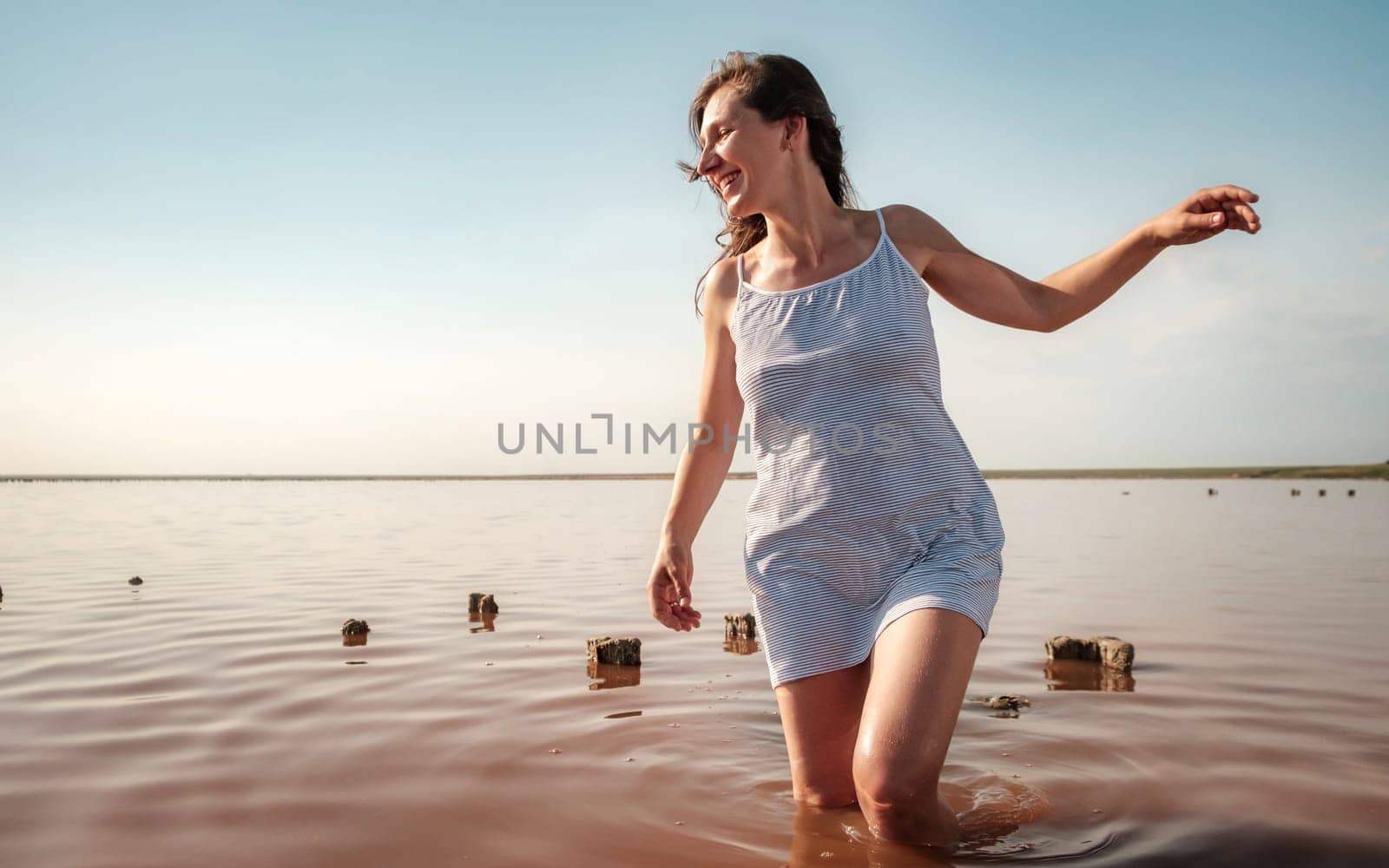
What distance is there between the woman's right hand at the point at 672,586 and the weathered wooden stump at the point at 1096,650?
11.9ft

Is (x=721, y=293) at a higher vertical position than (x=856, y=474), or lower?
higher

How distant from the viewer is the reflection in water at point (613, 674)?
5.81m

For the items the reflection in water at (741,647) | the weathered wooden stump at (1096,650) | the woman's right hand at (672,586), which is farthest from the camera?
the reflection in water at (741,647)

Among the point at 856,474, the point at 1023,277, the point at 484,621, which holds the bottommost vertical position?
the point at 484,621

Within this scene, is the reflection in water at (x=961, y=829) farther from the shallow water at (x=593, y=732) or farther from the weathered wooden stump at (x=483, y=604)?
the weathered wooden stump at (x=483, y=604)

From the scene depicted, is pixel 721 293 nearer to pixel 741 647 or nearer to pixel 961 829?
pixel 961 829

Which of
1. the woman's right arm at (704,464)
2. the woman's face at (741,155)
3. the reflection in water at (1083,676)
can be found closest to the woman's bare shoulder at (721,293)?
the woman's right arm at (704,464)

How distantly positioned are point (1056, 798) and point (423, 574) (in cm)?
883

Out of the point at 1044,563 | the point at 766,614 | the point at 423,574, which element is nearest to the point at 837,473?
the point at 766,614

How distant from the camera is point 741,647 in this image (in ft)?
23.6

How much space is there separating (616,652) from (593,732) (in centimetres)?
157

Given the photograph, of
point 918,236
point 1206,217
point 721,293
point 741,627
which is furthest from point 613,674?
point 1206,217

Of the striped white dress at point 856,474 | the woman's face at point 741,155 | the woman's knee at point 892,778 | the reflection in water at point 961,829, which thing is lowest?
the reflection in water at point 961,829

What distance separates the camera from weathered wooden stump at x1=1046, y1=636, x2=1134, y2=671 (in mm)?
6051
